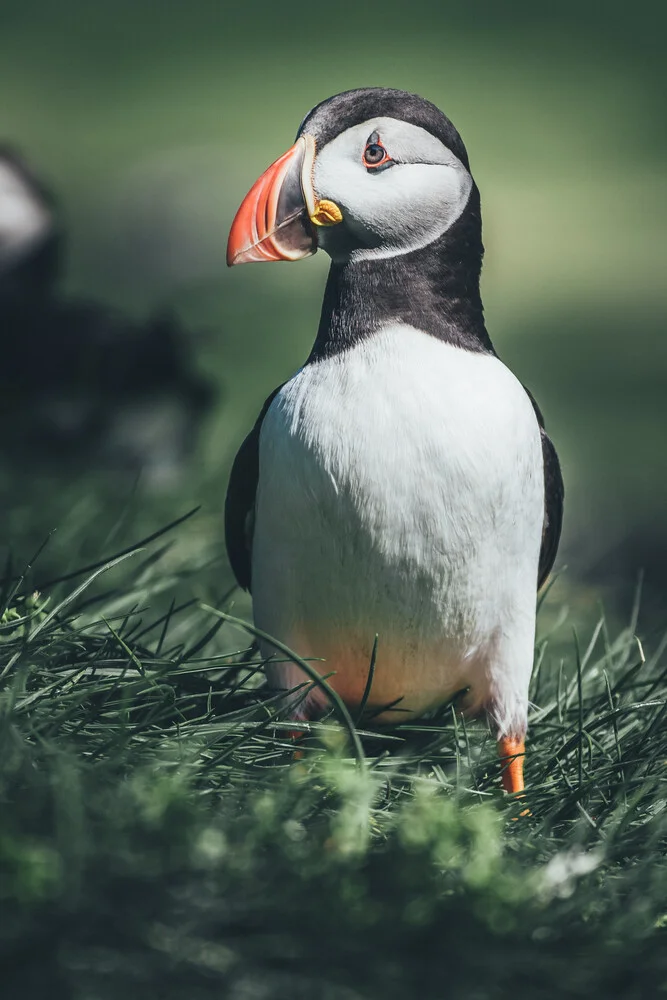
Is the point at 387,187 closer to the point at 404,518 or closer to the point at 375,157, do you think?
the point at 375,157

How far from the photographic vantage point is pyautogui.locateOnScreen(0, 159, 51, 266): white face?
3344 mm

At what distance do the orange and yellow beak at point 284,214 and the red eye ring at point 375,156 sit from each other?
0.08 m

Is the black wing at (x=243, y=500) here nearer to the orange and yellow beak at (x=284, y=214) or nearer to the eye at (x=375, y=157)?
the orange and yellow beak at (x=284, y=214)

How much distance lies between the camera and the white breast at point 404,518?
181 centimetres

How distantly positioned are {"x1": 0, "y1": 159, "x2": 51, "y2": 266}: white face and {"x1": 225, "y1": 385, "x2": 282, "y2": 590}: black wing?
153 centimetres

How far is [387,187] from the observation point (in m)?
1.84

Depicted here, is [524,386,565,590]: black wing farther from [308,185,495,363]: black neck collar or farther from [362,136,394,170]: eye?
[362,136,394,170]: eye

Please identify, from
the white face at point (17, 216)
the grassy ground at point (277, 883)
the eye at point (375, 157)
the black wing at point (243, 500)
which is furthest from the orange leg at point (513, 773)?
the white face at point (17, 216)

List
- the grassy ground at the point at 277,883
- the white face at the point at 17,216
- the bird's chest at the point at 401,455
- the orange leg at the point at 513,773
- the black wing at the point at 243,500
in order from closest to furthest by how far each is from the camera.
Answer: the grassy ground at the point at 277,883, the bird's chest at the point at 401,455, the orange leg at the point at 513,773, the black wing at the point at 243,500, the white face at the point at 17,216

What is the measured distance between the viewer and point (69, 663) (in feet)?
6.42

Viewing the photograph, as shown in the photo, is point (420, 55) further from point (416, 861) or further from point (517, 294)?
point (416, 861)

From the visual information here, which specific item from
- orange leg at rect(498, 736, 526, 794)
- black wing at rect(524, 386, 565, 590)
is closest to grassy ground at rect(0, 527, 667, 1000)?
orange leg at rect(498, 736, 526, 794)

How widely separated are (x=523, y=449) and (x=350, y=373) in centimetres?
29

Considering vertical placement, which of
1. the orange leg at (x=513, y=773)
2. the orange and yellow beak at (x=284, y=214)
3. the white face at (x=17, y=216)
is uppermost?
the orange and yellow beak at (x=284, y=214)
